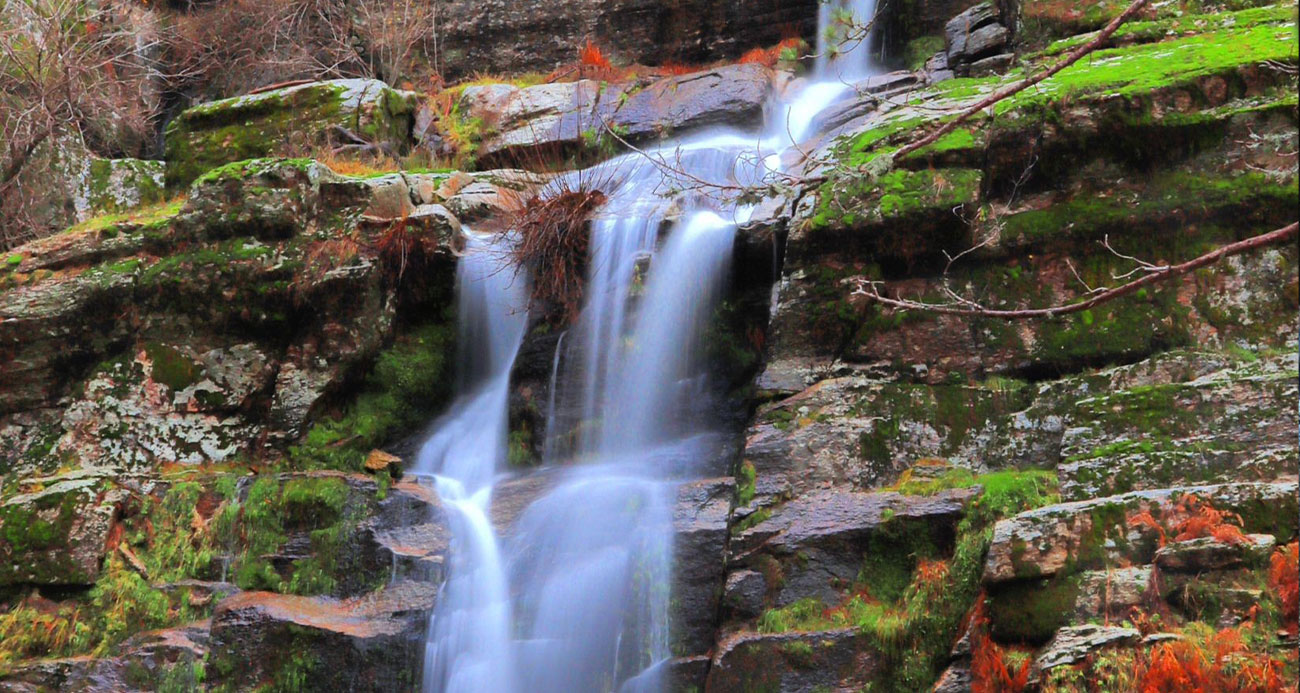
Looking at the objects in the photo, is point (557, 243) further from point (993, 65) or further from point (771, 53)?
point (771, 53)

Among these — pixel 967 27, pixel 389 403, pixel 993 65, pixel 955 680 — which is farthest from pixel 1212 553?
pixel 967 27

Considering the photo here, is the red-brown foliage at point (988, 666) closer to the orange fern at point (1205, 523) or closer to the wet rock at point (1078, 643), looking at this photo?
the wet rock at point (1078, 643)

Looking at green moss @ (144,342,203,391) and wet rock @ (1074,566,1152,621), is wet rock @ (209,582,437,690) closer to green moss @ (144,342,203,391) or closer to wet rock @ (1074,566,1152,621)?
green moss @ (144,342,203,391)

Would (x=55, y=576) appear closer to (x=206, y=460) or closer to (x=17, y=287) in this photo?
(x=206, y=460)

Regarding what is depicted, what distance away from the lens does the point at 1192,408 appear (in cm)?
616

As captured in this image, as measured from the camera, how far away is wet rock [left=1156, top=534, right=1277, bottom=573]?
518 cm

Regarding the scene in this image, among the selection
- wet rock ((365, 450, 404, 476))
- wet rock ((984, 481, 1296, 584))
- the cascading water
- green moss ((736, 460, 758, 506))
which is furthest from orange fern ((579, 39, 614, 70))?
wet rock ((984, 481, 1296, 584))

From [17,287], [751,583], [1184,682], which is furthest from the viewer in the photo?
[17,287]

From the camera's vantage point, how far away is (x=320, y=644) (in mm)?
7656

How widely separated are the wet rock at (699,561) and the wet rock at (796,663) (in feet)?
1.72

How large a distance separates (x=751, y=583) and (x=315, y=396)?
15.5 feet

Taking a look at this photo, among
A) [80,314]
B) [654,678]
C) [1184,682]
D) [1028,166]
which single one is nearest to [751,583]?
[654,678]

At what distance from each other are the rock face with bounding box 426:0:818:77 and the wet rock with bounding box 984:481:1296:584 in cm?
1135

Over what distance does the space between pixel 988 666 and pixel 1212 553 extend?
3.87 ft
